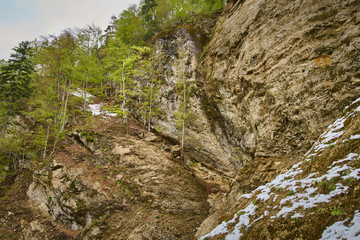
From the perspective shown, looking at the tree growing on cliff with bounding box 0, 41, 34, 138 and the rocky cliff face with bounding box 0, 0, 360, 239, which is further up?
the tree growing on cliff with bounding box 0, 41, 34, 138

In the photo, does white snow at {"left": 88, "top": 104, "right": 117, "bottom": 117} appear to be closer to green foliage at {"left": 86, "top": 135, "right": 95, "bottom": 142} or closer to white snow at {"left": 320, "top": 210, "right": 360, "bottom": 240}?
green foliage at {"left": 86, "top": 135, "right": 95, "bottom": 142}

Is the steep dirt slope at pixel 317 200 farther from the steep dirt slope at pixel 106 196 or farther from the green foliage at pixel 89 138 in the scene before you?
the green foliage at pixel 89 138

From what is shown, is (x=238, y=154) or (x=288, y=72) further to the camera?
(x=238, y=154)

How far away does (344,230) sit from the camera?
340 cm

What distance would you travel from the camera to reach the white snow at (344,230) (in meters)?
3.23

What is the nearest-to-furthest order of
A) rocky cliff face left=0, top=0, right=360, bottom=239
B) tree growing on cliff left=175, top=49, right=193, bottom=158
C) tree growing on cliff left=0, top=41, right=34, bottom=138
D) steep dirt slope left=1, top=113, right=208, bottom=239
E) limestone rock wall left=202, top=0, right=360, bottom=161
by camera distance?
rocky cliff face left=0, top=0, right=360, bottom=239, limestone rock wall left=202, top=0, right=360, bottom=161, steep dirt slope left=1, top=113, right=208, bottom=239, tree growing on cliff left=175, top=49, right=193, bottom=158, tree growing on cliff left=0, top=41, right=34, bottom=138

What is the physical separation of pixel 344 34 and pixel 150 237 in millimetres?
14026

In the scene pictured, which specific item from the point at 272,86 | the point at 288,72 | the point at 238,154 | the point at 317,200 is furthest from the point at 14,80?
the point at 317,200

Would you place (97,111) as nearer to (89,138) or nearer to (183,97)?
(89,138)

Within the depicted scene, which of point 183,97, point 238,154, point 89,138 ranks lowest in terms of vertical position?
point 238,154

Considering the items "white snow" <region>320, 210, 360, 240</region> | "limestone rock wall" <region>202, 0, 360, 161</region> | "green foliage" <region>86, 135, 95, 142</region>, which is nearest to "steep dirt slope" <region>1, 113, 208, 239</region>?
"green foliage" <region>86, 135, 95, 142</region>

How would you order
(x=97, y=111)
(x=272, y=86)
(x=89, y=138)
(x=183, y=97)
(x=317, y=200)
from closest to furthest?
(x=317, y=200) → (x=272, y=86) → (x=89, y=138) → (x=183, y=97) → (x=97, y=111)

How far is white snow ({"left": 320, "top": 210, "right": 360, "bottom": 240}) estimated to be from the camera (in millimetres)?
3232

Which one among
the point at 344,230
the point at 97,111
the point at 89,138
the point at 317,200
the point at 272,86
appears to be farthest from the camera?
the point at 97,111
